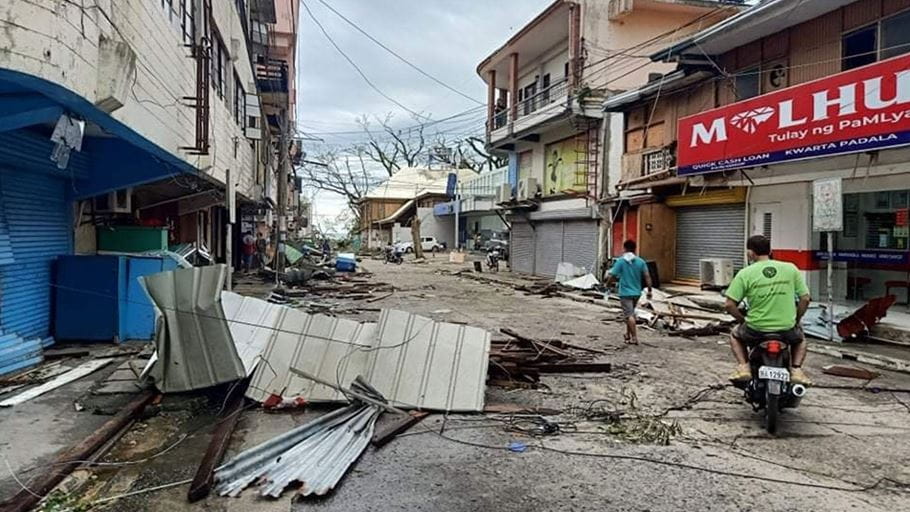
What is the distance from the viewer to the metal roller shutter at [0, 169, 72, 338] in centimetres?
748

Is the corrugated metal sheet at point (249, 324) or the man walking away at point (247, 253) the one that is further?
the man walking away at point (247, 253)

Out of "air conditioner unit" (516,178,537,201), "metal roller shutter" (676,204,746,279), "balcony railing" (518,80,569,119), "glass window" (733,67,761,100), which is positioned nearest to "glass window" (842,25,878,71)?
"glass window" (733,67,761,100)

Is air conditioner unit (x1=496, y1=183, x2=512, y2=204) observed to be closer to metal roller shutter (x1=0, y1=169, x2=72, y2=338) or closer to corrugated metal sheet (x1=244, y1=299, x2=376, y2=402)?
metal roller shutter (x1=0, y1=169, x2=72, y2=338)

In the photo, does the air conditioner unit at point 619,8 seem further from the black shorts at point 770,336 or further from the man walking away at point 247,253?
the black shorts at point 770,336

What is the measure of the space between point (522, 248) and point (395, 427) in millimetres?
23548

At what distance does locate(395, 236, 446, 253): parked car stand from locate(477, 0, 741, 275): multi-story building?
68.3 feet

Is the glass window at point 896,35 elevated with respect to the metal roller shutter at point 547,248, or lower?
elevated

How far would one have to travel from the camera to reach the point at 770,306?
5.63 m

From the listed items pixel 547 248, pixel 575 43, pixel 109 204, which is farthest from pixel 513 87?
pixel 109 204

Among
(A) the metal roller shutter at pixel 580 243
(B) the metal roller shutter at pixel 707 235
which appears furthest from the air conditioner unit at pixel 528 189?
(B) the metal roller shutter at pixel 707 235

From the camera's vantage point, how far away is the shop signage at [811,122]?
31.0ft

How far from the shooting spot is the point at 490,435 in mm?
5367

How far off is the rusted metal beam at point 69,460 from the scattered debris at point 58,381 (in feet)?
3.70

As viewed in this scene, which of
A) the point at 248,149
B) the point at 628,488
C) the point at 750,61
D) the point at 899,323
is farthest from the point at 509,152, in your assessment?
the point at 628,488
